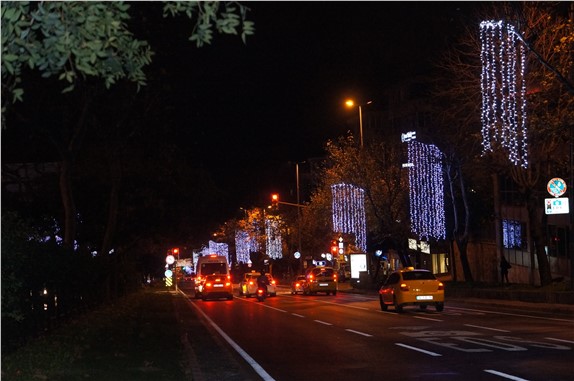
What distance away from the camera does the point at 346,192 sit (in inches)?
2002

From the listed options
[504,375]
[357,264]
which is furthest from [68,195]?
[357,264]

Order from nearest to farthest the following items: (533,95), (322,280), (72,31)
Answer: (72,31) < (533,95) < (322,280)

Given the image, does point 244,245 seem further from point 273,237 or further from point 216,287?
point 216,287

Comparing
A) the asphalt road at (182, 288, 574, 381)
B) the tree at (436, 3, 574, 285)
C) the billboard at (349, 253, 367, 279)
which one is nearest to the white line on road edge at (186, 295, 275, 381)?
the asphalt road at (182, 288, 574, 381)

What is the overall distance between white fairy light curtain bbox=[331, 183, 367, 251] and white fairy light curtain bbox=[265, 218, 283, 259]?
95.0 ft

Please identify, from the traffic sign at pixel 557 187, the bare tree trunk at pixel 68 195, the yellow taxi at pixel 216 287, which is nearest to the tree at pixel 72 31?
the bare tree trunk at pixel 68 195

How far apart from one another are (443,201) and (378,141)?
6.26 metres

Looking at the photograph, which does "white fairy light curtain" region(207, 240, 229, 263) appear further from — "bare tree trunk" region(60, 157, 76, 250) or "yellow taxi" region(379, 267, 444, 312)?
"bare tree trunk" region(60, 157, 76, 250)

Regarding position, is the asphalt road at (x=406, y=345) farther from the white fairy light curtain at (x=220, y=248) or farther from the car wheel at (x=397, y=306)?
the white fairy light curtain at (x=220, y=248)

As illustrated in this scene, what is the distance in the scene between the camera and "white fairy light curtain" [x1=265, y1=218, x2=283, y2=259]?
271ft

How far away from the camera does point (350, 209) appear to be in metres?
50.9

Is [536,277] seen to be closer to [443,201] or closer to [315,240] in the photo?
[443,201]

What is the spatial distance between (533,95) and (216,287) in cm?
2463

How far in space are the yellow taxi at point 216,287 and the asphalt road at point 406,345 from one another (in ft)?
61.7
